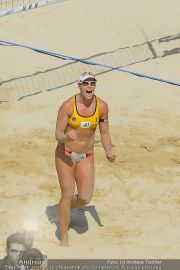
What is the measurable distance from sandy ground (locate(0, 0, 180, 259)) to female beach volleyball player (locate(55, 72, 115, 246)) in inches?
24.9

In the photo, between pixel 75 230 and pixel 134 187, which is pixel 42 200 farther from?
pixel 134 187

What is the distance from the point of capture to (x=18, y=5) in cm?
1467

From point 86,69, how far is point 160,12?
12.1ft

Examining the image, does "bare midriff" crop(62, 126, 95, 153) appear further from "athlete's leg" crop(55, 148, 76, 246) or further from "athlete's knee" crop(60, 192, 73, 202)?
"athlete's knee" crop(60, 192, 73, 202)

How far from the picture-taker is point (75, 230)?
23.5ft

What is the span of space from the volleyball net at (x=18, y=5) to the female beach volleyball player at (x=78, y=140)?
773 centimetres

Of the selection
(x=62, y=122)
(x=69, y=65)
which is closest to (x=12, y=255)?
(x=62, y=122)

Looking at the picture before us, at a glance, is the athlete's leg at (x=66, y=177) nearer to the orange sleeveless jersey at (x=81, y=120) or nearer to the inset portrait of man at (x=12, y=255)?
the orange sleeveless jersey at (x=81, y=120)

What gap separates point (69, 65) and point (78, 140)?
20.3 feet

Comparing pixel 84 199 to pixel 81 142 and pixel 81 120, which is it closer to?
pixel 81 142

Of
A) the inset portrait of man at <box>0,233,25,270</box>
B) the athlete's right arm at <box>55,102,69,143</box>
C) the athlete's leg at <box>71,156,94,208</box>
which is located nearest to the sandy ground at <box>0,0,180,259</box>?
the athlete's leg at <box>71,156,94,208</box>

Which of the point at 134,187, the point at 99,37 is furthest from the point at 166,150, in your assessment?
the point at 99,37

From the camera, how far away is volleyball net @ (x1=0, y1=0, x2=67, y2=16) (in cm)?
1353

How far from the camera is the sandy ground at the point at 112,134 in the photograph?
7086 millimetres
